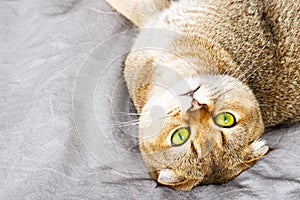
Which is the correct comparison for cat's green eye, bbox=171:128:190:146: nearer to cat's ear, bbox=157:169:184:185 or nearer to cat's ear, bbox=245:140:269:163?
cat's ear, bbox=157:169:184:185

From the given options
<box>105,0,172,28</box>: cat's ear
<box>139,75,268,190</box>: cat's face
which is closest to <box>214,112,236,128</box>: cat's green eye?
<box>139,75,268,190</box>: cat's face

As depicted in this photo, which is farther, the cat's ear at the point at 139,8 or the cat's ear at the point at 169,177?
the cat's ear at the point at 139,8

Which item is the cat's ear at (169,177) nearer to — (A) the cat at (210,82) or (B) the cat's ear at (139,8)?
(A) the cat at (210,82)

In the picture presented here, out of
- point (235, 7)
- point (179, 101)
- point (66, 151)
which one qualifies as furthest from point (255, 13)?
point (66, 151)

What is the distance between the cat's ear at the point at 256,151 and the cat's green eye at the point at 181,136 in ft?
0.75

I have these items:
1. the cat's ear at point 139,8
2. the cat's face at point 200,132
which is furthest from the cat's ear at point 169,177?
the cat's ear at point 139,8

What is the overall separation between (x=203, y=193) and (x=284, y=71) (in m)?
0.51

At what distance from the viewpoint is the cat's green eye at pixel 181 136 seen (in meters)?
1.38

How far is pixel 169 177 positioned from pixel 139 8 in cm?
73

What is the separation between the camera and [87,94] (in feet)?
5.40

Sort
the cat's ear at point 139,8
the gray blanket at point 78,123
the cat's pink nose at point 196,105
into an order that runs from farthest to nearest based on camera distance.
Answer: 1. the cat's ear at point 139,8
2. the gray blanket at point 78,123
3. the cat's pink nose at point 196,105

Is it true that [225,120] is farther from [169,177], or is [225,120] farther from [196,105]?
[169,177]

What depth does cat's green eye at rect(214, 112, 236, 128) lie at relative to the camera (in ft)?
4.61

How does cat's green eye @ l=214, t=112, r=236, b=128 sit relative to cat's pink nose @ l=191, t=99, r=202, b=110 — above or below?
below
